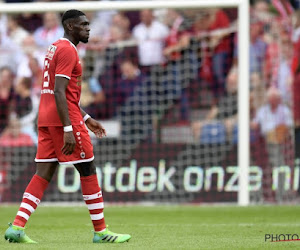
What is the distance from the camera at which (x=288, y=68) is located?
43.7ft

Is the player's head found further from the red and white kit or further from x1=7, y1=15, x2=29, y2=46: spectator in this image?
x1=7, y1=15, x2=29, y2=46: spectator

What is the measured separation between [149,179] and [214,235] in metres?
5.19

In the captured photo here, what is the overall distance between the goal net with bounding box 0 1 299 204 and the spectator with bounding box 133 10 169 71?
0.02 metres

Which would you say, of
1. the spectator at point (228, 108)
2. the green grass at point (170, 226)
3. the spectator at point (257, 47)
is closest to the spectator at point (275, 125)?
the spectator at point (228, 108)

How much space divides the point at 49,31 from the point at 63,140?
Answer: 7574 millimetres

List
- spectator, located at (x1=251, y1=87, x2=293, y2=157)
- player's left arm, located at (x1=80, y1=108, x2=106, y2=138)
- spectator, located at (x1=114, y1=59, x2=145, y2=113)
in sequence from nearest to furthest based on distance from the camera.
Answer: player's left arm, located at (x1=80, y1=108, x2=106, y2=138) < spectator, located at (x1=251, y1=87, x2=293, y2=157) < spectator, located at (x1=114, y1=59, x2=145, y2=113)

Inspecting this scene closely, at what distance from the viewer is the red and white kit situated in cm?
662

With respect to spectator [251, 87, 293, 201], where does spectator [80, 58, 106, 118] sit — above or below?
above

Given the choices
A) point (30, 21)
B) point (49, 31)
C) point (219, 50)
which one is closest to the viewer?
point (219, 50)

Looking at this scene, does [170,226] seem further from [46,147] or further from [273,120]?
[273,120]

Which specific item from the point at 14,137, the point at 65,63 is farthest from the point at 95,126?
the point at 14,137

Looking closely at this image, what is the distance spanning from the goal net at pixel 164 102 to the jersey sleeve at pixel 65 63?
5827 millimetres

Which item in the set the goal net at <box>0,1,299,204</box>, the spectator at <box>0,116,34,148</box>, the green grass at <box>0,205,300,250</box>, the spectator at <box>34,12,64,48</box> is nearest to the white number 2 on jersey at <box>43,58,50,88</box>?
the green grass at <box>0,205,300,250</box>

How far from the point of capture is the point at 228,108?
13188 mm
